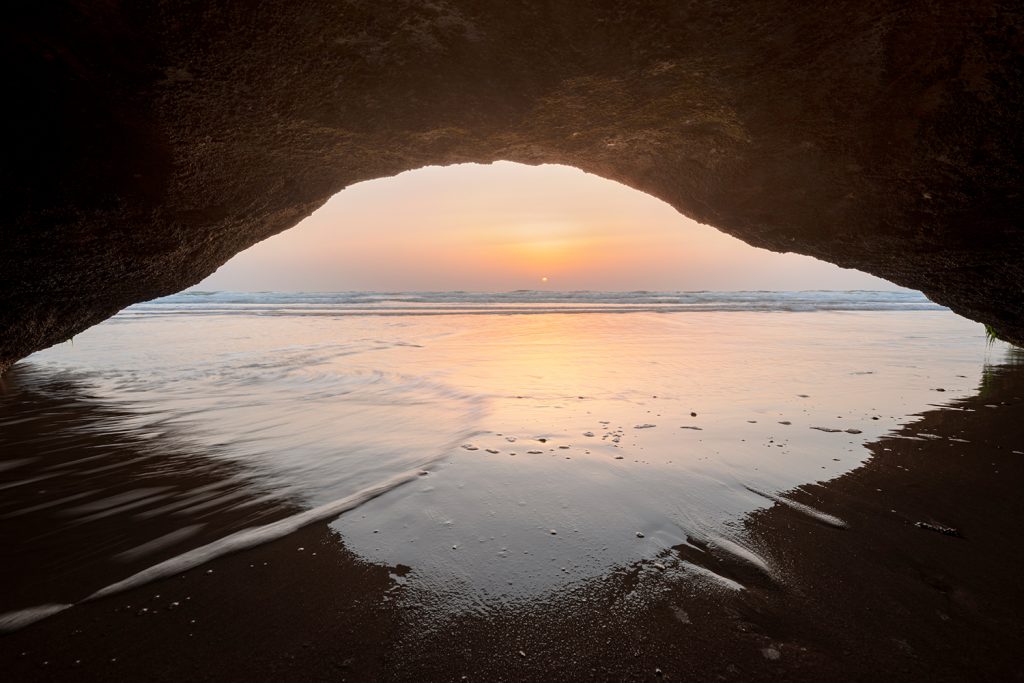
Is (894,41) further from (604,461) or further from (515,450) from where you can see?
(515,450)

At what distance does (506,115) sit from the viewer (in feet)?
10.2

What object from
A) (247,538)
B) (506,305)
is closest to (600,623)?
(247,538)

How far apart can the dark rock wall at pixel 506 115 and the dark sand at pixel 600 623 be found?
72.9 inches

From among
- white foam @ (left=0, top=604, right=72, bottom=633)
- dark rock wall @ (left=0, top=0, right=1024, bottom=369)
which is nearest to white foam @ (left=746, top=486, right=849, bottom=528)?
dark rock wall @ (left=0, top=0, right=1024, bottom=369)

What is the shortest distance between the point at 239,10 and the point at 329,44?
40cm

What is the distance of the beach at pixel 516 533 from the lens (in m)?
1.66

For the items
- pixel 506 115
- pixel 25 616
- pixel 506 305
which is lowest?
pixel 25 616

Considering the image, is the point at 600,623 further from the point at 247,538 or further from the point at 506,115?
the point at 506,115

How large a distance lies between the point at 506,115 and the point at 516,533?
242 centimetres

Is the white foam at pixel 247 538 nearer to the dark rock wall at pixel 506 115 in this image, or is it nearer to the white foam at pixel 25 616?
the white foam at pixel 25 616

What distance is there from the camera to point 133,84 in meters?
2.30

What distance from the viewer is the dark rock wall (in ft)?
7.02

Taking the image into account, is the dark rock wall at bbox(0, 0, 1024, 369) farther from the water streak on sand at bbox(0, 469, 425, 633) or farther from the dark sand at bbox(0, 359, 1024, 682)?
the water streak on sand at bbox(0, 469, 425, 633)

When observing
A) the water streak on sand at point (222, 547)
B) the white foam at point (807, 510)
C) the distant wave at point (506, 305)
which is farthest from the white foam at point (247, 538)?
the distant wave at point (506, 305)
